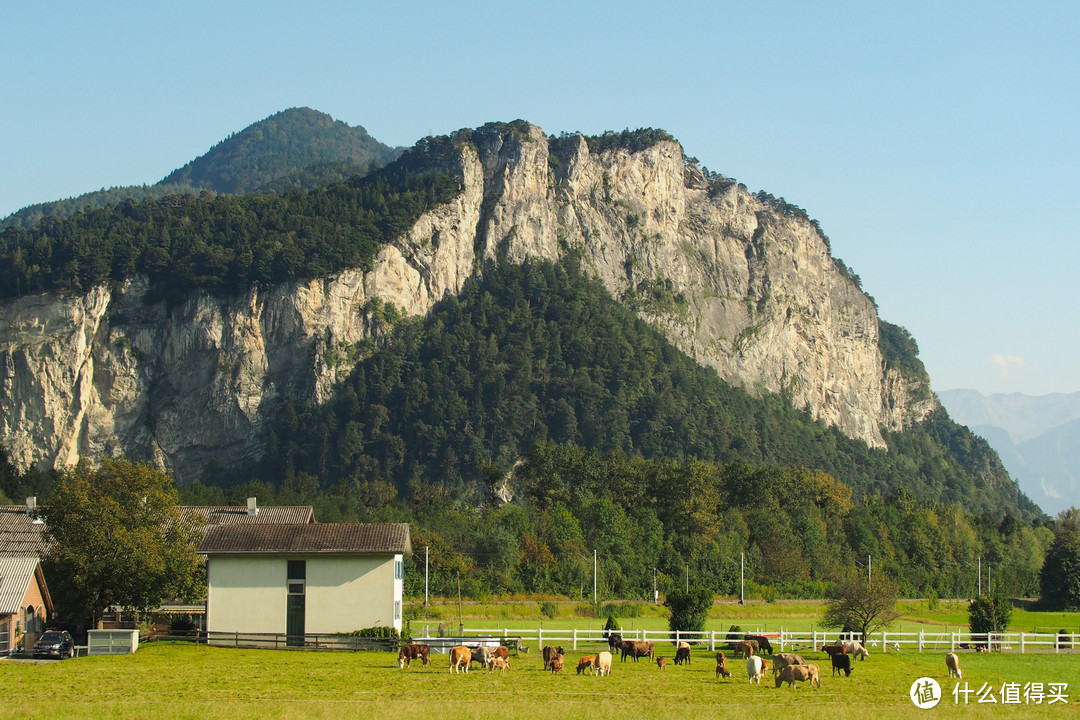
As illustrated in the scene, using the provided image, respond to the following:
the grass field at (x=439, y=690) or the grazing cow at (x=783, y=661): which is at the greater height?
the grazing cow at (x=783, y=661)

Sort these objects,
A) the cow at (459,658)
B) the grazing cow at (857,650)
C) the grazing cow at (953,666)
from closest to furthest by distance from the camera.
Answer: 1. the grazing cow at (953,666)
2. the cow at (459,658)
3. the grazing cow at (857,650)

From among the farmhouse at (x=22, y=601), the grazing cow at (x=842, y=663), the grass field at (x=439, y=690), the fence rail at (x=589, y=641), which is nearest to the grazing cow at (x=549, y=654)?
the grass field at (x=439, y=690)

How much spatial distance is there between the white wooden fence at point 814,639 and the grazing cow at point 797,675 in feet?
31.2

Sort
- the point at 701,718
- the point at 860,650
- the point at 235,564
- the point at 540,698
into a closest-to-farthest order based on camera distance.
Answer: the point at 701,718, the point at 540,698, the point at 860,650, the point at 235,564

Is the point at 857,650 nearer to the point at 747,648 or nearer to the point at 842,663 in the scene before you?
the point at 842,663

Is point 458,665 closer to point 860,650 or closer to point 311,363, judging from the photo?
point 860,650

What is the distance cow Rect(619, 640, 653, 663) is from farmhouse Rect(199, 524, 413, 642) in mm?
13313

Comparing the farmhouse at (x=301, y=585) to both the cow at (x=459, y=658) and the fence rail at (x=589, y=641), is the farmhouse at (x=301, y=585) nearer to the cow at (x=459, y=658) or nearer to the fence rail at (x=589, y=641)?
the fence rail at (x=589, y=641)

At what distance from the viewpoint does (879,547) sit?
127625 millimetres

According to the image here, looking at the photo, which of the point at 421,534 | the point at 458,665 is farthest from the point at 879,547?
the point at 458,665

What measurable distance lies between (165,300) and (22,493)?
74.7m

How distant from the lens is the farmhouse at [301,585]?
185ft

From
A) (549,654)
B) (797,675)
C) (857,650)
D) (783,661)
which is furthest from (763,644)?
(549,654)

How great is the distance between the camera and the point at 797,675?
4022 cm
